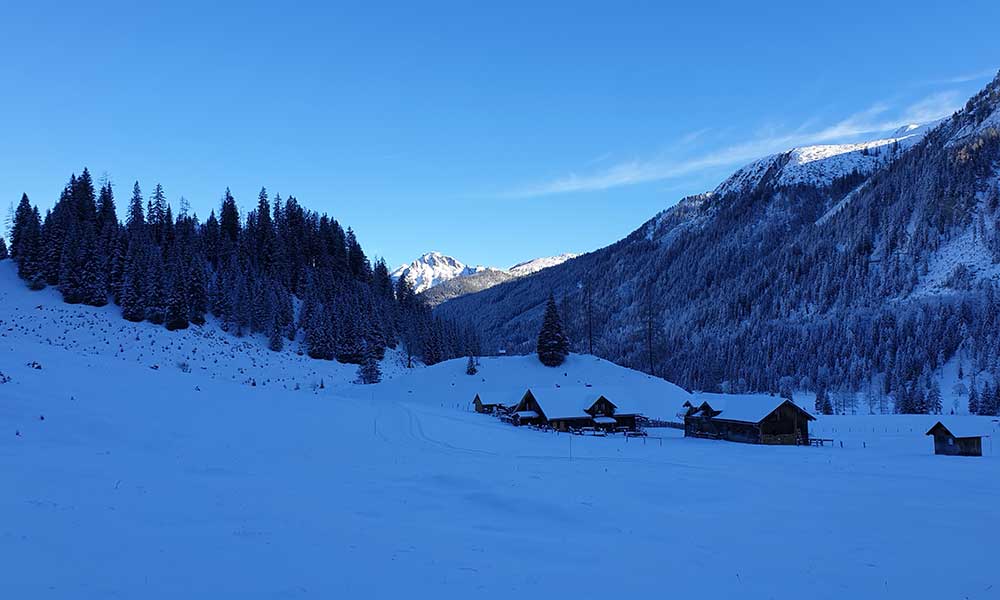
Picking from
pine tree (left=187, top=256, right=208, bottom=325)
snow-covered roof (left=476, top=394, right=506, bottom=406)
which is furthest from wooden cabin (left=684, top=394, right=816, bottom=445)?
pine tree (left=187, top=256, right=208, bottom=325)

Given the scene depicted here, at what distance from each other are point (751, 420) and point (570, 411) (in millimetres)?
17897

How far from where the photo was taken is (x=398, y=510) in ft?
56.1

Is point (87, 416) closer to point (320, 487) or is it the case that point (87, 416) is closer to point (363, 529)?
point (320, 487)

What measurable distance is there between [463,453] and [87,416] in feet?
60.2

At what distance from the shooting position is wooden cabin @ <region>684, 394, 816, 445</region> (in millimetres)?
52500

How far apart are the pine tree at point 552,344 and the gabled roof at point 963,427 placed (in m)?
45.3

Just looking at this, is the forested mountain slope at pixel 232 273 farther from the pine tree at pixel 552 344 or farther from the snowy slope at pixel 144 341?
the pine tree at pixel 552 344

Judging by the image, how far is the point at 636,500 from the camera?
22094 millimetres

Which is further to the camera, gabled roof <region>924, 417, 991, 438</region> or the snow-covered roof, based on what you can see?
the snow-covered roof

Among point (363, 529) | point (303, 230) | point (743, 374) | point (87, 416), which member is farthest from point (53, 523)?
point (743, 374)

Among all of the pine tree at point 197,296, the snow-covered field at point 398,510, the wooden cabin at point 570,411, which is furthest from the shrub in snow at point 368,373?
the snow-covered field at point 398,510

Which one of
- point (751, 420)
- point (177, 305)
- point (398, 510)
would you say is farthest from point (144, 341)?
point (751, 420)

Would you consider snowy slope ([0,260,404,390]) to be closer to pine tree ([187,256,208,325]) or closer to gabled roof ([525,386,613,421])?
pine tree ([187,256,208,325])

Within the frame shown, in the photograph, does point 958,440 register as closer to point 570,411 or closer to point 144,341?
point 570,411
